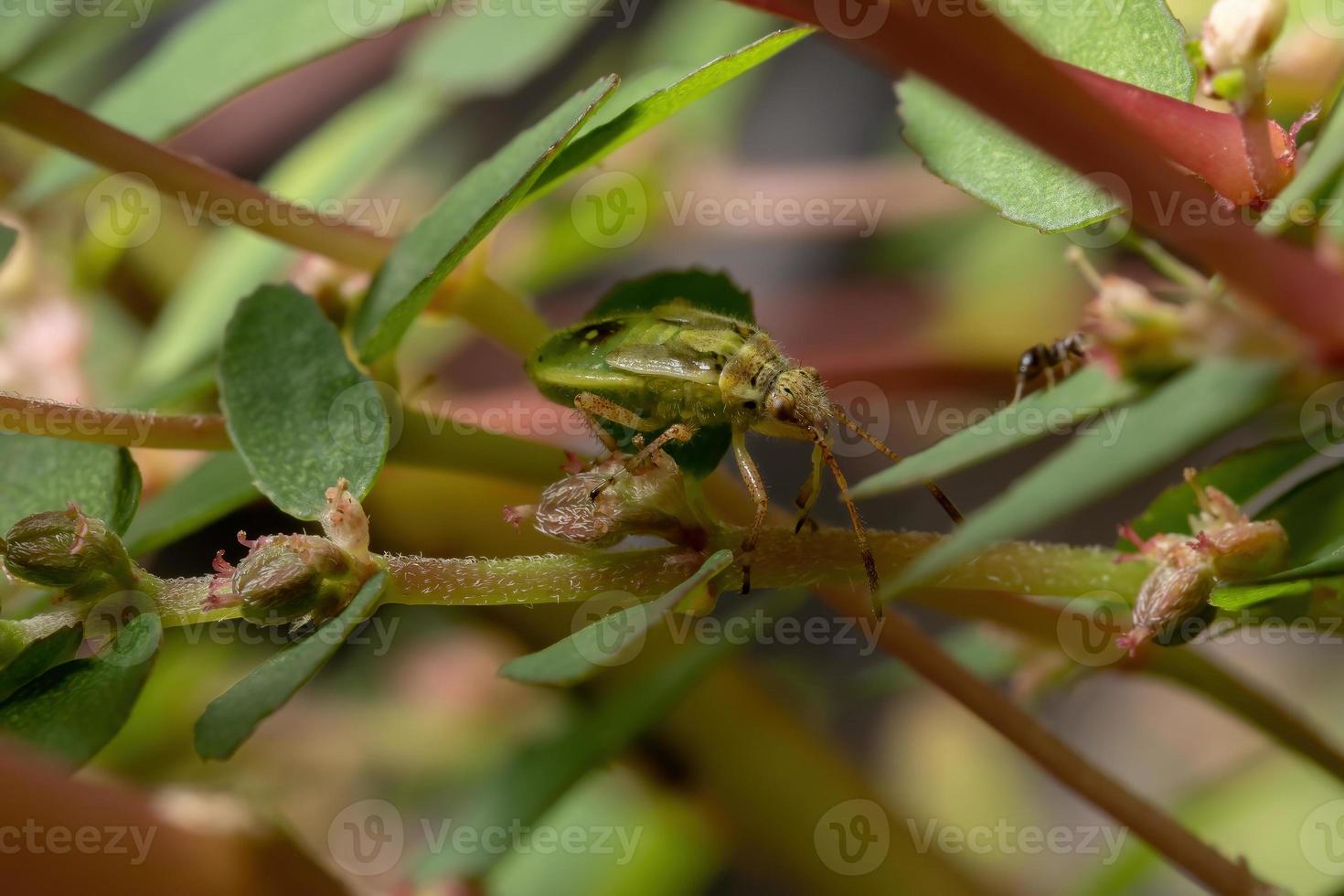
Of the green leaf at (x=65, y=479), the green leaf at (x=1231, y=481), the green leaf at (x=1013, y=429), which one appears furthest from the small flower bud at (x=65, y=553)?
the green leaf at (x=1231, y=481)

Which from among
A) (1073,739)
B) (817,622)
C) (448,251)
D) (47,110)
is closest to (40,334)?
(47,110)

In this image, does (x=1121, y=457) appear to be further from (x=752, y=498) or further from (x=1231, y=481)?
(x=752, y=498)

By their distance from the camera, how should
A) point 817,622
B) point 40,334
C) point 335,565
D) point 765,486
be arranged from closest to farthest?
point 335,565 < point 765,486 < point 817,622 < point 40,334

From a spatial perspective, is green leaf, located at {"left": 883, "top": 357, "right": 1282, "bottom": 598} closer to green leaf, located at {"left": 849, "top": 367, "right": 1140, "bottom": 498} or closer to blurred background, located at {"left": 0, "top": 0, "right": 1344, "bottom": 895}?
green leaf, located at {"left": 849, "top": 367, "right": 1140, "bottom": 498}

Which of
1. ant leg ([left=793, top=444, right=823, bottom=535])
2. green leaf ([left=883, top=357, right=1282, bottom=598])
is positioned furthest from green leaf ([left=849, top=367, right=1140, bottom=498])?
ant leg ([left=793, top=444, right=823, bottom=535])

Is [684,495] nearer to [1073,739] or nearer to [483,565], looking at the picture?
[483,565]

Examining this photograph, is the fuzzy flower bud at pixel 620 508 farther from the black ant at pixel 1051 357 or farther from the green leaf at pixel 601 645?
the black ant at pixel 1051 357

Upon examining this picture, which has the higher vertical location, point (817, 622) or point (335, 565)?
point (335, 565)

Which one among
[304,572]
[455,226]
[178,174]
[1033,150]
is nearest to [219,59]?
[178,174]
